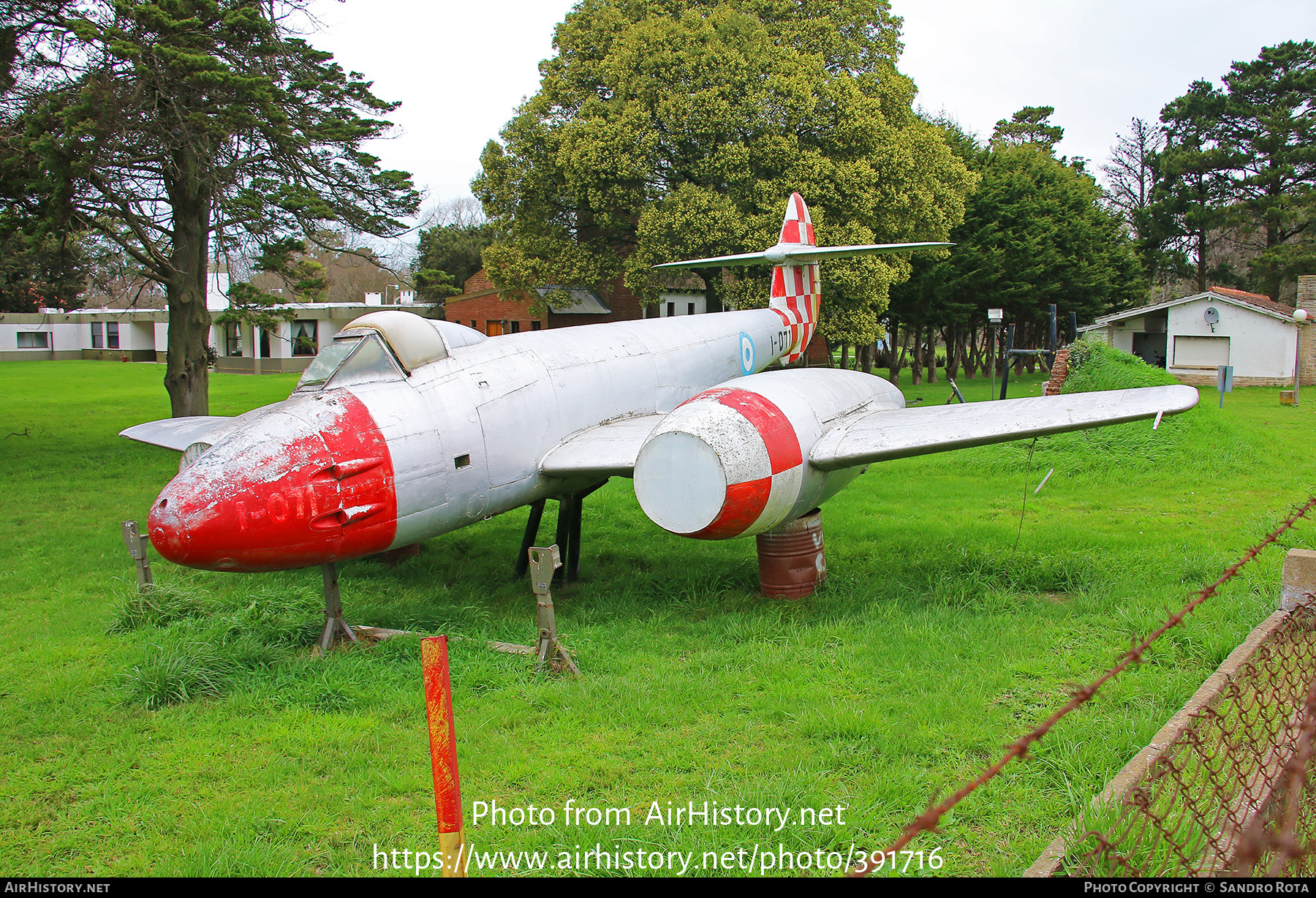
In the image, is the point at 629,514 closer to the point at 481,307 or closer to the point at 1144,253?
the point at 481,307

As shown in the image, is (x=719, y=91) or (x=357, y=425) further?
(x=719, y=91)

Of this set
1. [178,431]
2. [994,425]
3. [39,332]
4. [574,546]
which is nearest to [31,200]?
[178,431]

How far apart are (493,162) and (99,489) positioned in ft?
46.7

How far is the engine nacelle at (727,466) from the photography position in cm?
589

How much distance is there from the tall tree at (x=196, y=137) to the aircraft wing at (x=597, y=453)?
758 cm

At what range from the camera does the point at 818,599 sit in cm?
712

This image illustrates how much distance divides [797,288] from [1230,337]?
22601 mm

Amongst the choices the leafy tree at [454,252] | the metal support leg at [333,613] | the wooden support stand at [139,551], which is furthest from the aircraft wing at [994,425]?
the leafy tree at [454,252]

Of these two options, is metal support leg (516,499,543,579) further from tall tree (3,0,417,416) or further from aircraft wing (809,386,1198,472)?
tall tree (3,0,417,416)

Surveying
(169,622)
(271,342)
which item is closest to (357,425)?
(169,622)

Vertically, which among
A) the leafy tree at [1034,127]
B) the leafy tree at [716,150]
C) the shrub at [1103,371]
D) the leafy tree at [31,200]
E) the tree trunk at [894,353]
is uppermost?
the leafy tree at [1034,127]

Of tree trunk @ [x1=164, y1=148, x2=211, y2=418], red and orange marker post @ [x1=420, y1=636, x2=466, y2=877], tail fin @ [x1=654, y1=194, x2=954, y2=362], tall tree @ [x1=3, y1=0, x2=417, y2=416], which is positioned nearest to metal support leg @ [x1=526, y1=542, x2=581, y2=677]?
red and orange marker post @ [x1=420, y1=636, x2=466, y2=877]

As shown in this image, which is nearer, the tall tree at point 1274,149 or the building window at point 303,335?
the tall tree at point 1274,149

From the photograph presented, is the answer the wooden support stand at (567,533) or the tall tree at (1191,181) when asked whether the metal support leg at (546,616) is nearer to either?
the wooden support stand at (567,533)
